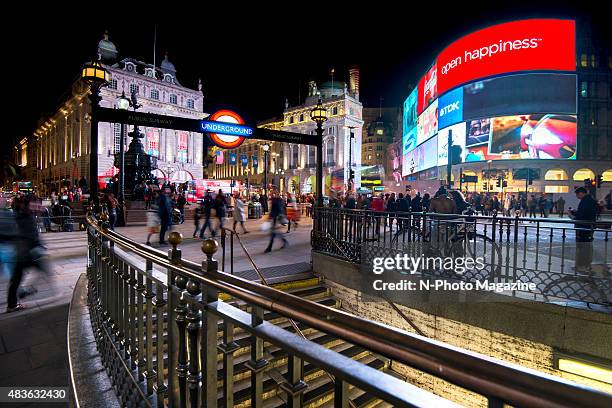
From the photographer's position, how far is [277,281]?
8.20 m

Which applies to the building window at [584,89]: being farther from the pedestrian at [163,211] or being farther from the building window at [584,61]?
the pedestrian at [163,211]

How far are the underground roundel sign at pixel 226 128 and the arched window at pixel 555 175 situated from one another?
1743 inches

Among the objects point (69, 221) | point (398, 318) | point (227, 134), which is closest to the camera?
point (398, 318)

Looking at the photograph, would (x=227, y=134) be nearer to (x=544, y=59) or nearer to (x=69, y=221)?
(x=69, y=221)

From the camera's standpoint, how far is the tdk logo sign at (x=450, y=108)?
42.8m

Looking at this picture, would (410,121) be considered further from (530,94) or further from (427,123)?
(530,94)

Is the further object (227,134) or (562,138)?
(562,138)

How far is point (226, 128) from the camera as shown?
9.21m

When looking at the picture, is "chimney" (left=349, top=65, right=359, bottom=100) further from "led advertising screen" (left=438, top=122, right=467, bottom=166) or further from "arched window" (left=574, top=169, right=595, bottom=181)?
"arched window" (left=574, top=169, right=595, bottom=181)

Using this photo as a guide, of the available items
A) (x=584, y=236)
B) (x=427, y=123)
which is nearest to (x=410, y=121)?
(x=427, y=123)

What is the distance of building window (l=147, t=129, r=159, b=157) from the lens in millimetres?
68125

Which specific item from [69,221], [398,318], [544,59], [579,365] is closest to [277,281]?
[398,318]

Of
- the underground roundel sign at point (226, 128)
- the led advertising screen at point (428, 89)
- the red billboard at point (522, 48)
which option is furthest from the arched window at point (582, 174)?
the underground roundel sign at point (226, 128)

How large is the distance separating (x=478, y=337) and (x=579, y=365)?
1536mm
